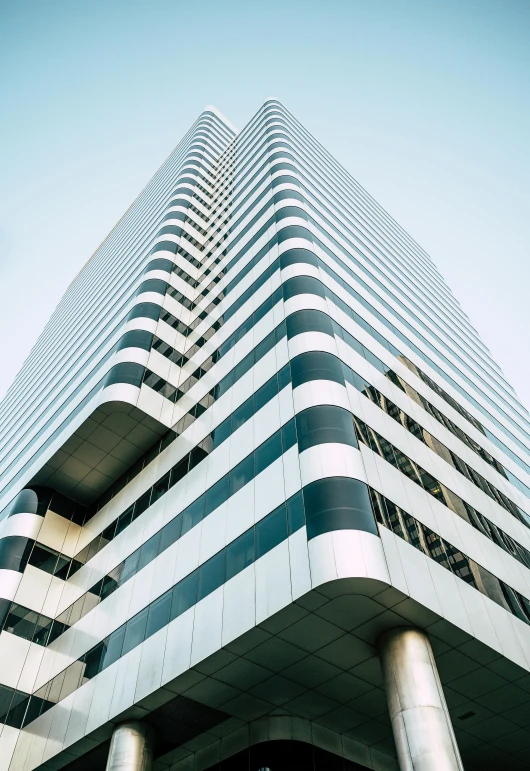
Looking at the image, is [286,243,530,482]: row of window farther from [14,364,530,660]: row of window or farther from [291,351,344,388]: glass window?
[14,364,530,660]: row of window

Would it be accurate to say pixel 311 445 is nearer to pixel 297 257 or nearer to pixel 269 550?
pixel 269 550

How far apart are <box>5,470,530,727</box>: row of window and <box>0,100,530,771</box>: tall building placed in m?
0.09

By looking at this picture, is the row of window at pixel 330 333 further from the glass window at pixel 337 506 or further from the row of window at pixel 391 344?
the glass window at pixel 337 506

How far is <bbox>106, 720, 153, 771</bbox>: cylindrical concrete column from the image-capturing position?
63.5 ft

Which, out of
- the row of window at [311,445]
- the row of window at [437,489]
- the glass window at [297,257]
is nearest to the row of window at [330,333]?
the glass window at [297,257]

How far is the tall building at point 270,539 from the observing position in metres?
17.1

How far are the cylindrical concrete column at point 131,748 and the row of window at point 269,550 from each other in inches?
103

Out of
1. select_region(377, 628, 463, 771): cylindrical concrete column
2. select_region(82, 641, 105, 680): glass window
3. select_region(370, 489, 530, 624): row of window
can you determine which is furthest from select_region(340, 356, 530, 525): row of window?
select_region(82, 641, 105, 680): glass window

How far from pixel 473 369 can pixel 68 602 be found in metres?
34.9

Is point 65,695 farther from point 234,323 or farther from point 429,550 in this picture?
point 234,323

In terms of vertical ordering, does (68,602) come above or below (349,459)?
above

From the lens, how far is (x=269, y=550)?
713 inches

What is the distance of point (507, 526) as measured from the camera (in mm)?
27422

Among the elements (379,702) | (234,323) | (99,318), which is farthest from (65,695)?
(99,318)
